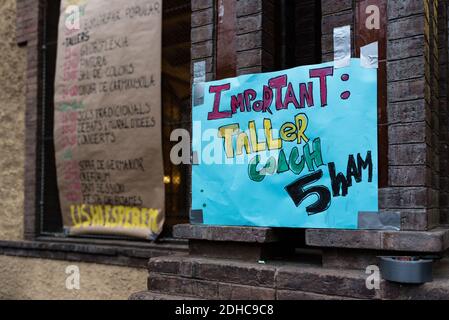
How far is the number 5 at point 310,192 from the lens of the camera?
3729mm

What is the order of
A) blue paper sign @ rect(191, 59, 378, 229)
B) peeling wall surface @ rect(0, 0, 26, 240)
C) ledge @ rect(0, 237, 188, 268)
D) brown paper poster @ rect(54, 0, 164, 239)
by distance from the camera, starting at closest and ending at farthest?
1. blue paper sign @ rect(191, 59, 378, 229)
2. ledge @ rect(0, 237, 188, 268)
3. brown paper poster @ rect(54, 0, 164, 239)
4. peeling wall surface @ rect(0, 0, 26, 240)

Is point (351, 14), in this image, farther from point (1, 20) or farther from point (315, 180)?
point (1, 20)

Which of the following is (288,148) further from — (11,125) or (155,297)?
(11,125)

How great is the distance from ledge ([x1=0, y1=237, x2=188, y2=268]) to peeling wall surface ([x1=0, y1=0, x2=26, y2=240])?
32 cm

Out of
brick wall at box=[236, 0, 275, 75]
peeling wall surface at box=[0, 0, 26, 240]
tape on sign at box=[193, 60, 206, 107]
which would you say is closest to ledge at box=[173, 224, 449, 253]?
tape on sign at box=[193, 60, 206, 107]

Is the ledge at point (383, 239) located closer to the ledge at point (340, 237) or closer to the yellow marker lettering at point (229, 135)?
the ledge at point (340, 237)

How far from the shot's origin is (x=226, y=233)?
13.6 feet

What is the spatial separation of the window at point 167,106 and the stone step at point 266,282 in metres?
1.58

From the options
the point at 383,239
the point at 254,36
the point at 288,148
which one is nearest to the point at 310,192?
the point at 288,148

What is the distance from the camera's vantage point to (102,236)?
6.22 metres

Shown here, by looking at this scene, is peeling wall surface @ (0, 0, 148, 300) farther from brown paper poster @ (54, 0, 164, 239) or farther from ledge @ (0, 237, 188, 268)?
brown paper poster @ (54, 0, 164, 239)

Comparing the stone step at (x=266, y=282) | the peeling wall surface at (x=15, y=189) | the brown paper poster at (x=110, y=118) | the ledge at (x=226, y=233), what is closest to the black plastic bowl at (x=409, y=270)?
the stone step at (x=266, y=282)

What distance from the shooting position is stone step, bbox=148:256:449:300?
332cm
